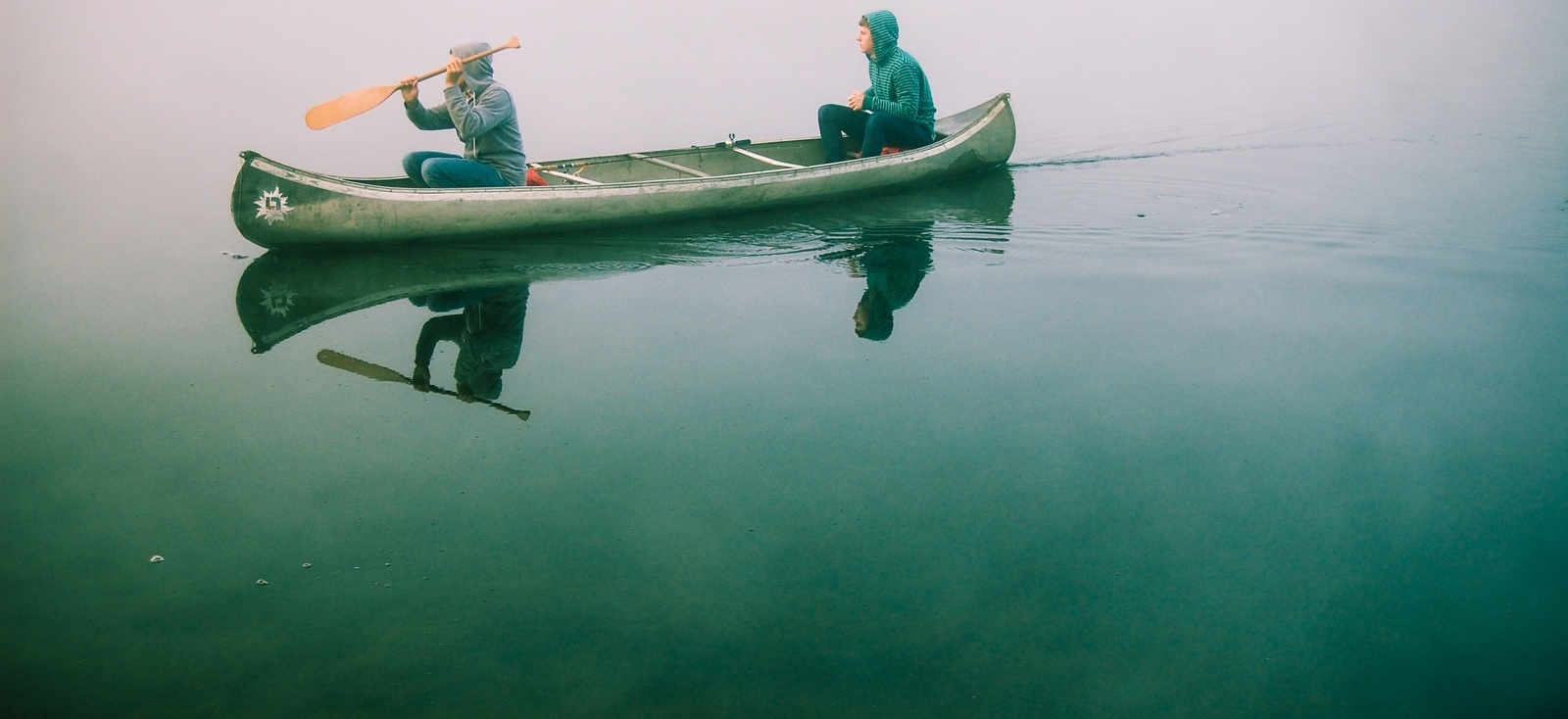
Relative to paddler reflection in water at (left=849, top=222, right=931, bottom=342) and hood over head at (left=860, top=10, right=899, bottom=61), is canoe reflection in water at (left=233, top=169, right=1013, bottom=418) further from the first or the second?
hood over head at (left=860, top=10, right=899, bottom=61)

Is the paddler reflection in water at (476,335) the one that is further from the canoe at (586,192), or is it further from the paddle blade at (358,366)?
the canoe at (586,192)

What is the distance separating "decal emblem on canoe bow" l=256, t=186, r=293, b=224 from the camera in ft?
21.1

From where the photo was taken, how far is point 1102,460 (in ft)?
13.2

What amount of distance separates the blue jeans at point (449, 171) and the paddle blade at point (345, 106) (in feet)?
1.66

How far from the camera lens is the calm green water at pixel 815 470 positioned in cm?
285

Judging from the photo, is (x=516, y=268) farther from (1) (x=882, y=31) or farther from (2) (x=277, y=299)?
(1) (x=882, y=31)

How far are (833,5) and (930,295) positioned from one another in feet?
82.8

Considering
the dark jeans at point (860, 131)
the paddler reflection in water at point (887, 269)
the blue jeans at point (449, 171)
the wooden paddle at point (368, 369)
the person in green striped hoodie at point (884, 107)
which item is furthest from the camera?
the dark jeans at point (860, 131)

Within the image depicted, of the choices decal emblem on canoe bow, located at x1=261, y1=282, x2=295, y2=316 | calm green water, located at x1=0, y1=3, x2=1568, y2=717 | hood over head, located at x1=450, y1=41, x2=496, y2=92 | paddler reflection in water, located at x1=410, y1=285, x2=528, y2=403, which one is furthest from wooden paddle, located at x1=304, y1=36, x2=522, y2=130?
paddler reflection in water, located at x1=410, y1=285, x2=528, y2=403

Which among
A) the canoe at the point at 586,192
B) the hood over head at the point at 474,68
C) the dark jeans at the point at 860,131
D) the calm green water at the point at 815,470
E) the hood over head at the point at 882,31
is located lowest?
the calm green water at the point at 815,470

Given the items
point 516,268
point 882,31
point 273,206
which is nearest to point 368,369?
point 516,268

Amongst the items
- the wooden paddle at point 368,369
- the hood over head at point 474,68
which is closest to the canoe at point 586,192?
the hood over head at point 474,68

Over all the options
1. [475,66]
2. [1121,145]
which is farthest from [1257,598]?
[1121,145]

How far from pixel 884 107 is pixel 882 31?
620 mm
